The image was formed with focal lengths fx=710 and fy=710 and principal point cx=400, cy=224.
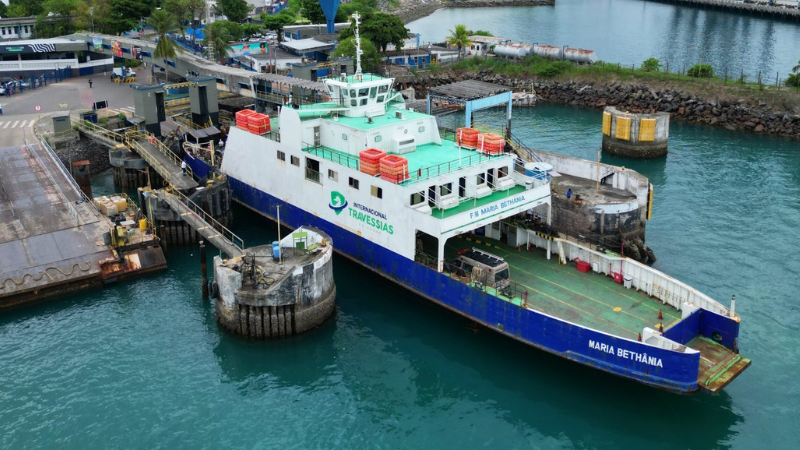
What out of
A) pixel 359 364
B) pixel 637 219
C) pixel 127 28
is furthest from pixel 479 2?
pixel 359 364

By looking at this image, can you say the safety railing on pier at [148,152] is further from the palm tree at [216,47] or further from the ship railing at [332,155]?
the palm tree at [216,47]

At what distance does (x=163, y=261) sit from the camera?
129 ft

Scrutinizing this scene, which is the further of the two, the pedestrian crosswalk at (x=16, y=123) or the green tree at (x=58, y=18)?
the green tree at (x=58, y=18)

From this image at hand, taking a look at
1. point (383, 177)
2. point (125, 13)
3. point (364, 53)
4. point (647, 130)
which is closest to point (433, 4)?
point (125, 13)

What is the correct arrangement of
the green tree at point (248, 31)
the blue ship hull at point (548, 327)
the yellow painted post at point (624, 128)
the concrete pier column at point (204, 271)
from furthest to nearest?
the green tree at point (248, 31), the yellow painted post at point (624, 128), the concrete pier column at point (204, 271), the blue ship hull at point (548, 327)

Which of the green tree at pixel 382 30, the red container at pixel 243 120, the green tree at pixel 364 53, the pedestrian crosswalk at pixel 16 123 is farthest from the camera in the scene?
the green tree at pixel 382 30

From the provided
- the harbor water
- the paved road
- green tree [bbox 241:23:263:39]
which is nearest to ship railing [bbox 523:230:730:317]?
the paved road

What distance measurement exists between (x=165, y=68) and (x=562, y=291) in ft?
190

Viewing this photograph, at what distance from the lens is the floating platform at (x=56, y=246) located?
117 feet

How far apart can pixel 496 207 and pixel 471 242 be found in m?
4.06

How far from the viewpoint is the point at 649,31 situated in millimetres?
145250

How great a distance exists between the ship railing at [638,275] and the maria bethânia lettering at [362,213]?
742 centimetres

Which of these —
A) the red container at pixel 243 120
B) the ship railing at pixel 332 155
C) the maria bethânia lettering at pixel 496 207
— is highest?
the red container at pixel 243 120

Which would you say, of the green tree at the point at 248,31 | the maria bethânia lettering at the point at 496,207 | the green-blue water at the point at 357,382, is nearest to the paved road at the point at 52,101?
the green-blue water at the point at 357,382
